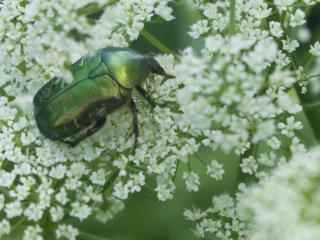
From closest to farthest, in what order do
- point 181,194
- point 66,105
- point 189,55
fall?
1. point 189,55
2. point 66,105
3. point 181,194

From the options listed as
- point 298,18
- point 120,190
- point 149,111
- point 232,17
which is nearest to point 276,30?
point 298,18

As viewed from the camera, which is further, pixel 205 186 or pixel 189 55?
pixel 205 186

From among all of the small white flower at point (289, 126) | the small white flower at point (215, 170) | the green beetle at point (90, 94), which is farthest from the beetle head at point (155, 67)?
the small white flower at point (289, 126)

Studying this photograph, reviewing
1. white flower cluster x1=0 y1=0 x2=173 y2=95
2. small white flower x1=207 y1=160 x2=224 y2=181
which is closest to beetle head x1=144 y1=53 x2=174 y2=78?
white flower cluster x1=0 y1=0 x2=173 y2=95

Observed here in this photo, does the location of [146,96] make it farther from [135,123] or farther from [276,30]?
[276,30]

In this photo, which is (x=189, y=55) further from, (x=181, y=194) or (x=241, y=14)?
(x=181, y=194)

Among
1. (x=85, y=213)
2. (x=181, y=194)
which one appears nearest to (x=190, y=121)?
(x=85, y=213)

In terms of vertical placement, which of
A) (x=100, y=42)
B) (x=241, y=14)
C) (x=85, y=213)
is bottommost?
(x=85, y=213)
